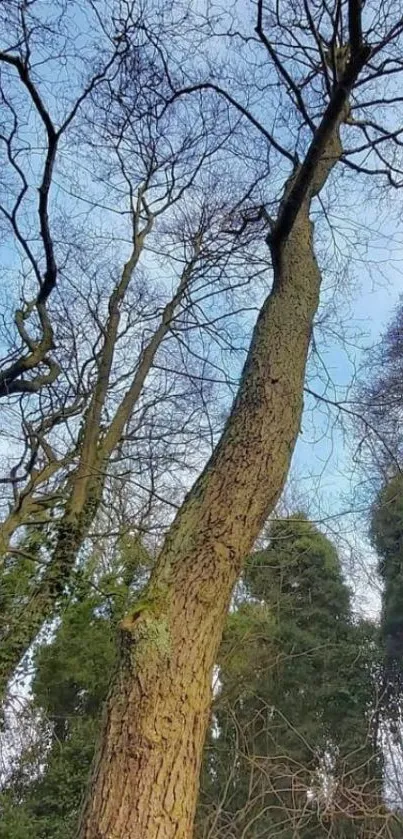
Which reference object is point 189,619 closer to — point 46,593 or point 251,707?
point 46,593

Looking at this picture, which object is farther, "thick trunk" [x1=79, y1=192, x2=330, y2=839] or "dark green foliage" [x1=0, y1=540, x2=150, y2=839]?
"dark green foliage" [x1=0, y1=540, x2=150, y2=839]

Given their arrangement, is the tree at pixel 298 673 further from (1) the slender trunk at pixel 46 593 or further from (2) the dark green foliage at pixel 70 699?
(1) the slender trunk at pixel 46 593

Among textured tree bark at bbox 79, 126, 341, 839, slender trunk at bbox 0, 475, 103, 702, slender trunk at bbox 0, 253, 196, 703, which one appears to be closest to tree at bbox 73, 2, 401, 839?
textured tree bark at bbox 79, 126, 341, 839

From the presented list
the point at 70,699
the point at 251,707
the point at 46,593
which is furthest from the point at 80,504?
the point at 251,707

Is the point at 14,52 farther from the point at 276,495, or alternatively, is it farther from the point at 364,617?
the point at 364,617

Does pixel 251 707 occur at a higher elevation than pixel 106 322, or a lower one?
lower

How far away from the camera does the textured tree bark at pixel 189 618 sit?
1.22 m

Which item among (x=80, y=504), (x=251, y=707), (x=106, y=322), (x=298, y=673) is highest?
(x=106, y=322)

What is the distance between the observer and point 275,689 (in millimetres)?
7141

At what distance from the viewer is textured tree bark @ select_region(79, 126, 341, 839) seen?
1.22 meters

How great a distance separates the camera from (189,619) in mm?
1489

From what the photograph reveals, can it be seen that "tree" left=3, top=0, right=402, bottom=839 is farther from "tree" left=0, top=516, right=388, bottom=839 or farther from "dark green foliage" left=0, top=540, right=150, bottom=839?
"dark green foliage" left=0, top=540, right=150, bottom=839

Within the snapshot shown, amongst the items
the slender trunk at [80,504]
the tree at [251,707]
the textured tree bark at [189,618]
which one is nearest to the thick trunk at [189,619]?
the textured tree bark at [189,618]

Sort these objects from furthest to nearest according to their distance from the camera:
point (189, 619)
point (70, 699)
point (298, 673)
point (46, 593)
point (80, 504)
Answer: point (298, 673) → point (70, 699) → point (80, 504) → point (46, 593) → point (189, 619)
